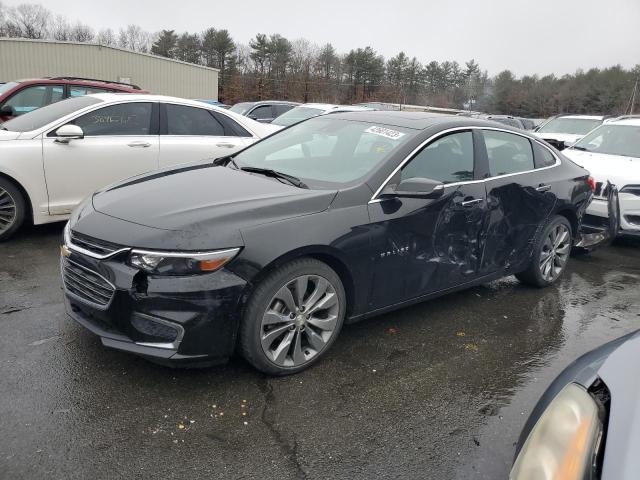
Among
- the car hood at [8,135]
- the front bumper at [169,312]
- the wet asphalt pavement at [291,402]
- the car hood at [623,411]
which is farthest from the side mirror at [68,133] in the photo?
the car hood at [623,411]

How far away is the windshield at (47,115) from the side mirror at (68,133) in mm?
318

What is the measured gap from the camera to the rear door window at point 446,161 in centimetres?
376

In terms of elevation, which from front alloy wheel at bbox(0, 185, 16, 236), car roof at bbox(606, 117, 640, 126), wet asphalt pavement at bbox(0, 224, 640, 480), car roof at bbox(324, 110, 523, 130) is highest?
car roof at bbox(606, 117, 640, 126)

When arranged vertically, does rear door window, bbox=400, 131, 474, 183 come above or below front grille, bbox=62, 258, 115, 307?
above

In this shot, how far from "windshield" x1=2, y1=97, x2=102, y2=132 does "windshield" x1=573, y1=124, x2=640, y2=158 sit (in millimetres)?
7190

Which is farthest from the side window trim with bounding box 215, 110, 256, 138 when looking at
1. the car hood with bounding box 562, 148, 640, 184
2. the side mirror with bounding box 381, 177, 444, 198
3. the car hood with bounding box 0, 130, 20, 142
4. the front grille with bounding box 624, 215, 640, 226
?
the front grille with bounding box 624, 215, 640, 226

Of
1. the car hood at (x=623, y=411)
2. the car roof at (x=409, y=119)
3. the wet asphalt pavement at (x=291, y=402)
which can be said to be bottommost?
the wet asphalt pavement at (x=291, y=402)

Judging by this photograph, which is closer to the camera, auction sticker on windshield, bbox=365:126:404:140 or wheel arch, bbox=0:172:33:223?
auction sticker on windshield, bbox=365:126:404:140

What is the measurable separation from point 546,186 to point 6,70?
3495cm

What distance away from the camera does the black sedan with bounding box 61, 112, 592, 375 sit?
282 cm

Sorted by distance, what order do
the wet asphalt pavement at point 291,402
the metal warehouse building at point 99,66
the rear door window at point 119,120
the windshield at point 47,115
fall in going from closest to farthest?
the wet asphalt pavement at point 291,402, the windshield at point 47,115, the rear door window at point 119,120, the metal warehouse building at point 99,66

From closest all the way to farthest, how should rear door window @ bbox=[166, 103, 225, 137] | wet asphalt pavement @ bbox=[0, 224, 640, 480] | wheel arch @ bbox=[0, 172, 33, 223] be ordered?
wet asphalt pavement @ bbox=[0, 224, 640, 480] < wheel arch @ bbox=[0, 172, 33, 223] < rear door window @ bbox=[166, 103, 225, 137]

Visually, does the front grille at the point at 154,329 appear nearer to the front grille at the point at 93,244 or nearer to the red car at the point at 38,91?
the front grille at the point at 93,244

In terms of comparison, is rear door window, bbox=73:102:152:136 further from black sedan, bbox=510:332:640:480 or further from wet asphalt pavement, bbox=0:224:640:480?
A: black sedan, bbox=510:332:640:480
